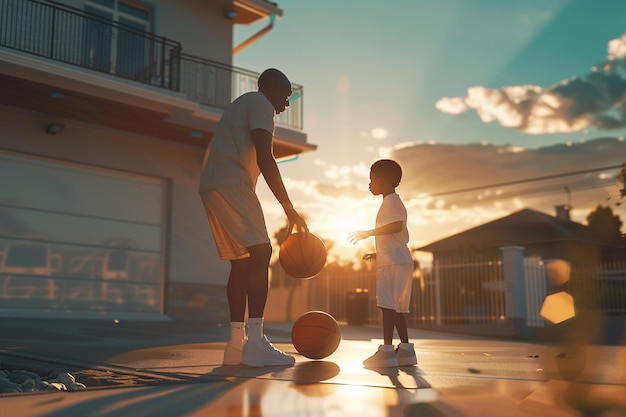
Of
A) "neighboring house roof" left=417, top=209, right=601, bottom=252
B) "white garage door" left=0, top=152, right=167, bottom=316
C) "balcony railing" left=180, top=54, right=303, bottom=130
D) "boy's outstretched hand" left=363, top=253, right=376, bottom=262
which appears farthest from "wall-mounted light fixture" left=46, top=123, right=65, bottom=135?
"neighboring house roof" left=417, top=209, right=601, bottom=252

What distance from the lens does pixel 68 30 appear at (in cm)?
1362

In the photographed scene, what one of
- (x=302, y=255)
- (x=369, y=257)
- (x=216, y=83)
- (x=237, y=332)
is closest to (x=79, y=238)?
(x=216, y=83)

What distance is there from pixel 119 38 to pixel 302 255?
36.8 feet

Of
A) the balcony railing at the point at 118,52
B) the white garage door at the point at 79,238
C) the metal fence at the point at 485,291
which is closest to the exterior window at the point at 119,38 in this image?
the balcony railing at the point at 118,52

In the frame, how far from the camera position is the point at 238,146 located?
4.60m

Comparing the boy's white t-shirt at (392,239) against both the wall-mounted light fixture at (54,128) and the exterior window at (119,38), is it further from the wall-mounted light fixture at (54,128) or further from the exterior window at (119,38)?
the exterior window at (119,38)

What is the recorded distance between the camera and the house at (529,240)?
26984mm

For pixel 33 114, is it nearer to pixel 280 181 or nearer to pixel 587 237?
pixel 280 181

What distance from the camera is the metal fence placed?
16172 mm

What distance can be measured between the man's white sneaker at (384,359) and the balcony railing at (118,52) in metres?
9.91

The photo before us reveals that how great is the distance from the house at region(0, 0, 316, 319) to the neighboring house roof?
14487 mm

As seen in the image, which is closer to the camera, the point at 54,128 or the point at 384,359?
the point at 384,359

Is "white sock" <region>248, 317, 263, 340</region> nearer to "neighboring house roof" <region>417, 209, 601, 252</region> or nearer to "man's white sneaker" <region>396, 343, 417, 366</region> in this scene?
"man's white sneaker" <region>396, 343, 417, 366</region>

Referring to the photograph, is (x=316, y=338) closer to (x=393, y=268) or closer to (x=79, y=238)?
(x=393, y=268)
